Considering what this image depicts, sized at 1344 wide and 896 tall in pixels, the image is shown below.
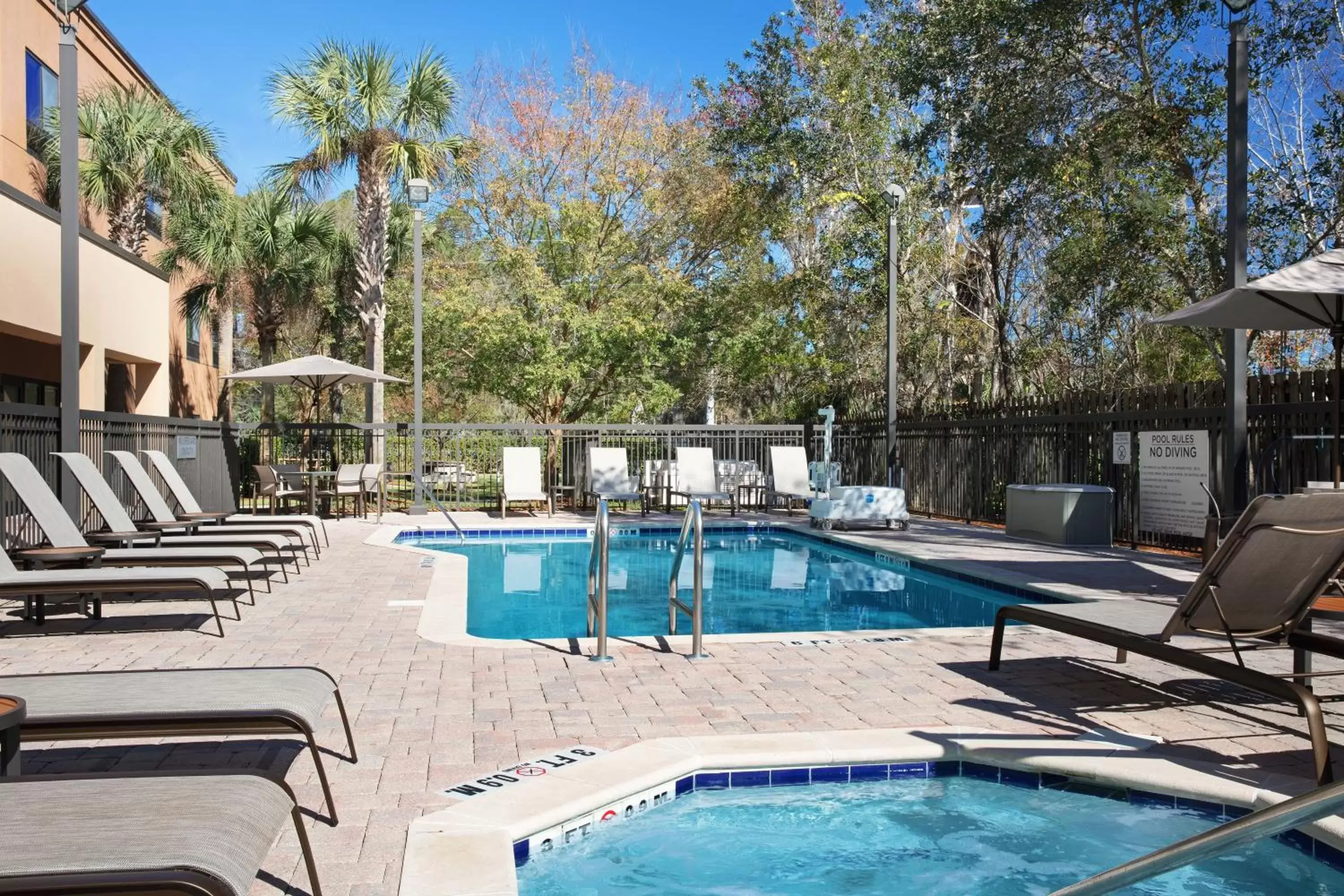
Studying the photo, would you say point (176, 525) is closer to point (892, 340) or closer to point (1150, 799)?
point (1150, 799)

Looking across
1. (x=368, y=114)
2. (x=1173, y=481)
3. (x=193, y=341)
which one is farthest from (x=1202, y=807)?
(x=193, y=341)

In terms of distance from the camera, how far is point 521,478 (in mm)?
16156

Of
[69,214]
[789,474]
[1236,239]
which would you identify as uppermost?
[69,214]

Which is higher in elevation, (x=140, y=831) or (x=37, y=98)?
(x=37, y=98)

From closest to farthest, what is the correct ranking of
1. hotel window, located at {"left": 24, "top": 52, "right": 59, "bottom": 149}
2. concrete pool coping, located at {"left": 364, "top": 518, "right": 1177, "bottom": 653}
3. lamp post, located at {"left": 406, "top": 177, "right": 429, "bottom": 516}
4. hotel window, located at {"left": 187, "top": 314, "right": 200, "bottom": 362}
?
concrete pool coping, located at {"left": 364, "top": 518, "right": 1177, "bottom": 653} → lamp post, located at {"left": 406, "top": 177, "right": 429, "bottom": 516} → hotel window, located at {"left": 24, "top": 52, "right": 59, "bottom": 149} → hotel window, located at {"left": 187, "top": 314, "right": 200, "bottom": 362}

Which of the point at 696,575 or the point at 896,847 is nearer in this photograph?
the point at 896,847

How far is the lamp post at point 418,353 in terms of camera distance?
582 inches

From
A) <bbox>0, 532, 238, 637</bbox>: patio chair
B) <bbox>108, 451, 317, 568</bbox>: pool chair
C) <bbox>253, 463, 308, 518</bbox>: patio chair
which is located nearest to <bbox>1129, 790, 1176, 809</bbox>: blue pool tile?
<bbox>0, 532, 238, 637</bbox>: patio chair

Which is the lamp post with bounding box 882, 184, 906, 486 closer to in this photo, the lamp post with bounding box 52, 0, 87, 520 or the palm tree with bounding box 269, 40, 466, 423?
the palm tree with bounding box 269, 40, 466, 423

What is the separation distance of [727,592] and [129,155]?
14.7 m

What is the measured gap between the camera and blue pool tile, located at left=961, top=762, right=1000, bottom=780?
Result: 377 cm

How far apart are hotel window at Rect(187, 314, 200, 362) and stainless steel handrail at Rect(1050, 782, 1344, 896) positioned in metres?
26.0

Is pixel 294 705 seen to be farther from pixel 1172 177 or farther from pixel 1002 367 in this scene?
pixel 1002 367

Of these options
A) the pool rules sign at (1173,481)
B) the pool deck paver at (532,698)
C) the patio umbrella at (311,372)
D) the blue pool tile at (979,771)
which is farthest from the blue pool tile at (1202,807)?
the patio umbrella at (311,372)
